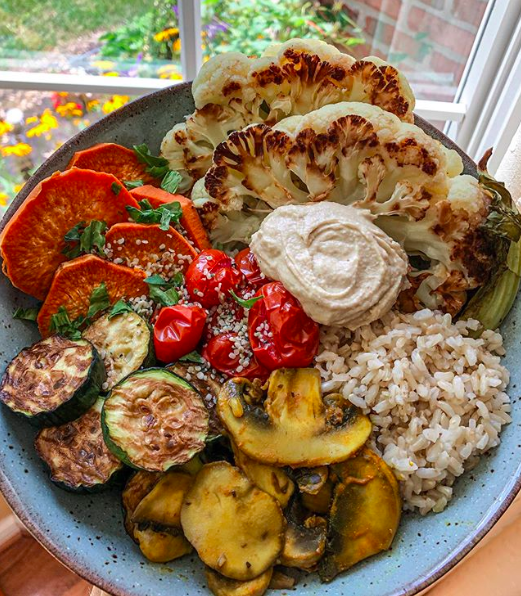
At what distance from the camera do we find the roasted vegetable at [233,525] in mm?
1243

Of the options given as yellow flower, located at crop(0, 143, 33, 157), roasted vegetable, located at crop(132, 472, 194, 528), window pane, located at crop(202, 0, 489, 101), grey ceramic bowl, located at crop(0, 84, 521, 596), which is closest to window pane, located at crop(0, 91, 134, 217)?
yellow flower, located at crop(0, 143, 33, 157)

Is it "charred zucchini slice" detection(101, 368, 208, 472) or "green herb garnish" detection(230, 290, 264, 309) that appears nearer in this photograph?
"charred zucchini slice" detection(101, 368, 208, 472)

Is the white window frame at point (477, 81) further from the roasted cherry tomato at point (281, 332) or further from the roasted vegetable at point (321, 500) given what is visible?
the roasted vegetable at point (321, 500)

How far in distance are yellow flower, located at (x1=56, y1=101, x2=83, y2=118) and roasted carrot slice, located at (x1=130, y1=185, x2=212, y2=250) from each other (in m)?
1.17

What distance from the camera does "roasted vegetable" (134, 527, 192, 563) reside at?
1289 millimetres

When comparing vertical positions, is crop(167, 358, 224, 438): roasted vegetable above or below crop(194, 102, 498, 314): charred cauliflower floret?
below

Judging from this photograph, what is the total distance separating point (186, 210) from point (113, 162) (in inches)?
10.1

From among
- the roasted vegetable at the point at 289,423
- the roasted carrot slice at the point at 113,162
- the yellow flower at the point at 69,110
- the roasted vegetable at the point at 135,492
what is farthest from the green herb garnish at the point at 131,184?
the yellow flower at the point at 69,110

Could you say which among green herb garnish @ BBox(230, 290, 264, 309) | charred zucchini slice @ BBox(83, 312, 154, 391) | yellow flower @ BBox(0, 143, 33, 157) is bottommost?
yellow flower @ BBox(0, 143, 33, 157)

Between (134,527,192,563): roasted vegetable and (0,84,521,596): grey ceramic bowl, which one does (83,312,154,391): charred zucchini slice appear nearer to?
(0,84,521,596): grey ceramic bowl

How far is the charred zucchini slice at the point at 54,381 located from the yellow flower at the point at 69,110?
59.9 inches

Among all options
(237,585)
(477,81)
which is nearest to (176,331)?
(237,585)

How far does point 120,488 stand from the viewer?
1.41 m

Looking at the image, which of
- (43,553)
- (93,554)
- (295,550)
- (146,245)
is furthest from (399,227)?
(43,553)
